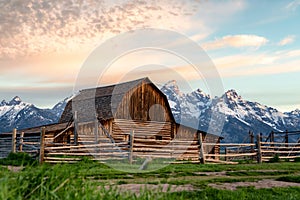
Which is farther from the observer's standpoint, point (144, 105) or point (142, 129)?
point (144, 105)

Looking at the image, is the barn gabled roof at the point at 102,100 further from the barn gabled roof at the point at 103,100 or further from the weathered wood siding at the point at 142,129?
the weathered wood siding at the point at 142,129

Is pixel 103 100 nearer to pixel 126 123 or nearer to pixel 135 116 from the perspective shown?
pixel 135 116

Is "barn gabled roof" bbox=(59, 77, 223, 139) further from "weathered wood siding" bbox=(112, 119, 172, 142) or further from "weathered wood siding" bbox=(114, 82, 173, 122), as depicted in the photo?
"weathered wood siding" bbox=(112, 119, 172, 142)

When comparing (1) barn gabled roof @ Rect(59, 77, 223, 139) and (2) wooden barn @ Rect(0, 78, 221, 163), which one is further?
(1) barn gabled roof @ Rect(59, 77, 223, 139)

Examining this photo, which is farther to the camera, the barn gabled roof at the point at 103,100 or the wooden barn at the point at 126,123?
the barn gabled roof at the point at 103,100

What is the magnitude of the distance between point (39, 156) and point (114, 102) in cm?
1619

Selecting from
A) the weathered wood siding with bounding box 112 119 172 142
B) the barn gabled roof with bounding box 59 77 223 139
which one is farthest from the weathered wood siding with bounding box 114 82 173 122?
the weathered wood siding with bounding box 112 119 172 142

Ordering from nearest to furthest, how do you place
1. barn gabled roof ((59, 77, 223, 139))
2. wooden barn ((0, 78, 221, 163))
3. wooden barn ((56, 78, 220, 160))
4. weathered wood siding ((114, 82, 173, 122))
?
wooden barn ((0, 78, 221, 163)), wooden barn ((56, 78, 220, 160)), barn gabled roof ((59, 77, 223, 139)), weathered wood siding ((114, 82, 173, 122))

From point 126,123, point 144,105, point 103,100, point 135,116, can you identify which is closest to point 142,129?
point 135,116

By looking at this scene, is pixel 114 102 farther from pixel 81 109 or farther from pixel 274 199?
pixel 274 199

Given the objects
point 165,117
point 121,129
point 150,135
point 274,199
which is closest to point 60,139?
point 121,129

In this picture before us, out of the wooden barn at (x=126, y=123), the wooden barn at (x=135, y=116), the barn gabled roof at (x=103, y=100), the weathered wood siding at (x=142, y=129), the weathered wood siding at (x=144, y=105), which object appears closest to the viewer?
the wooden barn at (x=126, y=123)

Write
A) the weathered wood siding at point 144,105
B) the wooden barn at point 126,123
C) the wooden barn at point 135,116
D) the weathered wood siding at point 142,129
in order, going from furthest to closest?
1. the weathered wood siding at point 144,105
2. the weathered wood siding at point 142,129
3. the wooden barn at point 135,116
4. the wooden barn at point 126,123

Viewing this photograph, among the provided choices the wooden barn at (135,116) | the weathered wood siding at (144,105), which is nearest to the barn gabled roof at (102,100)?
the wooden barn at (135,116)
